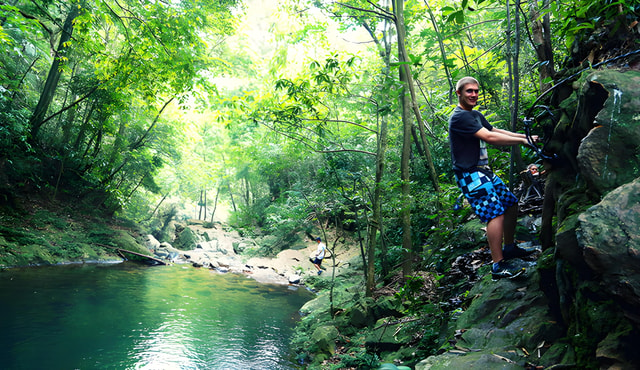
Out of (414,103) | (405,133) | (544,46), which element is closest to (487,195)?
(544,46)

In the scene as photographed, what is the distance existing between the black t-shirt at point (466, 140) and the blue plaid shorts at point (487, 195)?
109 mm

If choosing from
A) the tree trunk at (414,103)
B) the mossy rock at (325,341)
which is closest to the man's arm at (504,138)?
the tree trunk at (414,103)

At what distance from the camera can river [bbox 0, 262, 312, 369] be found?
17.7 ft

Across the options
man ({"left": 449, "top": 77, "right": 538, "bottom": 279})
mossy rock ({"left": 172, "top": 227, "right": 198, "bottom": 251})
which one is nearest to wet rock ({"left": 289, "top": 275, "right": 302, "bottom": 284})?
man ({"left": 449, "top": 77, "right": 538, "bottom": 279})

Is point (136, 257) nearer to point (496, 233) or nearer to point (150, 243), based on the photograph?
point (150, 243)

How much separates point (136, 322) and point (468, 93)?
7.72m

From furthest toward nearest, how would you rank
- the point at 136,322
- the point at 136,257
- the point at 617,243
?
1. the point at 136,257
2. the point at 136,322
3. the point at 617,243

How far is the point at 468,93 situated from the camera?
2.98 m

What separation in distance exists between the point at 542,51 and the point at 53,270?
13.8 metres

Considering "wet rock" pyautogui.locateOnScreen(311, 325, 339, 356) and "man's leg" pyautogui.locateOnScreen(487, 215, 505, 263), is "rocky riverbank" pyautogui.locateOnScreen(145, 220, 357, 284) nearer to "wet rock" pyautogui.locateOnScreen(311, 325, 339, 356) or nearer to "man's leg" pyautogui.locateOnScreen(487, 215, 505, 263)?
"wet rock" pyautogui.locateOnScreen(311, 325, 339, 356)

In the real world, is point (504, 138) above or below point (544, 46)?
below

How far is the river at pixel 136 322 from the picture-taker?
5396 mm

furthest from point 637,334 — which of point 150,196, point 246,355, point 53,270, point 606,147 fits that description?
point 150,196

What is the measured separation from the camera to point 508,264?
10.1 ft
